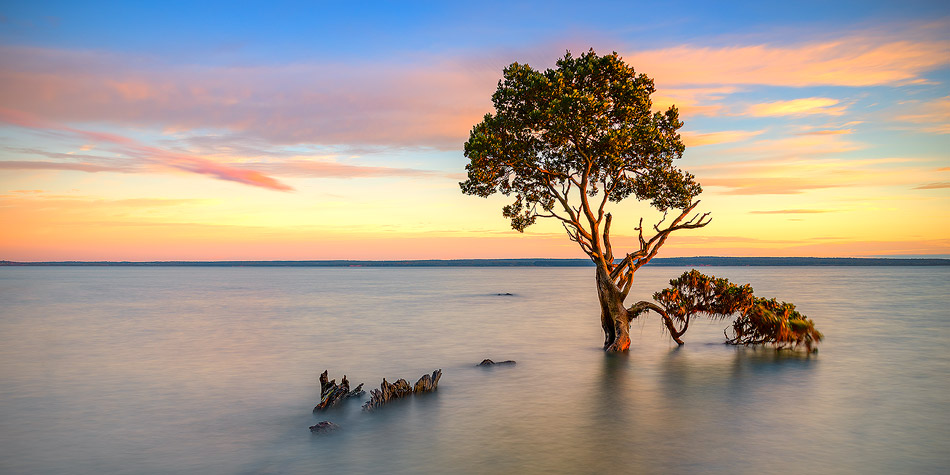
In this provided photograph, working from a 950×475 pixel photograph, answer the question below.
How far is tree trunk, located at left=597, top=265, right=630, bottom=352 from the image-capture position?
100ft

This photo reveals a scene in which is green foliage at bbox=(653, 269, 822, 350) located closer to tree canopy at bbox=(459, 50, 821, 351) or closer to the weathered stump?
tree canopy at bbox=(459, 50, 821, 351)

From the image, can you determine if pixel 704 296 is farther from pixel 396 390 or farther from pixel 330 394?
pixel 330 394

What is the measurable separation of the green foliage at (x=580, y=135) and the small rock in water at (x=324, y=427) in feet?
49.3

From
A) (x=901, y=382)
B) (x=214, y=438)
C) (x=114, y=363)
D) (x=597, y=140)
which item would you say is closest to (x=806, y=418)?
(x=901, y=382)

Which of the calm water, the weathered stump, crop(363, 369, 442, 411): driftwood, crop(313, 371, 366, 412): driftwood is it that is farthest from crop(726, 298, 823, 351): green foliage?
crop(313, 371, 366, 412): driftwood

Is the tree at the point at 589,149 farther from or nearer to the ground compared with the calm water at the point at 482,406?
farther from the ground

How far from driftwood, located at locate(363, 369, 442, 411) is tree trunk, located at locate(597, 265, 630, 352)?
413 inches

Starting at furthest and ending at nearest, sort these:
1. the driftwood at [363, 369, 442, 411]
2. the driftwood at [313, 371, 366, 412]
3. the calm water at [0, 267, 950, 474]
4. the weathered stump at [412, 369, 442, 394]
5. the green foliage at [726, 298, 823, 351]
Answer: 1. the green foliage at [726, 298, 823, 351]
2. the weathered stump at [412, 369, 442, 394]
3. the driftwood at [363, 369, 442, 411]
4. the driftwood at [313, 371, 366, 412]
5. the calm water at [0, 267, 950, 474]

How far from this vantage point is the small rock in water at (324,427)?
57.9 feet

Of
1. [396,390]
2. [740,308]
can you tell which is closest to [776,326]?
[740,308]

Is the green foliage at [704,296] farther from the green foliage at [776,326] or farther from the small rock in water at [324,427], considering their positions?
the small rock in water at [324,427]

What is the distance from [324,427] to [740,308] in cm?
2194

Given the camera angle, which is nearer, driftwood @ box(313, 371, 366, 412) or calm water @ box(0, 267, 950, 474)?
calm water @ box(0, 267, 950, 474)

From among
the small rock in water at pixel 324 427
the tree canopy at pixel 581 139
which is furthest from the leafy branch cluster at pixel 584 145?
the small rock in water at pixel 324 427
